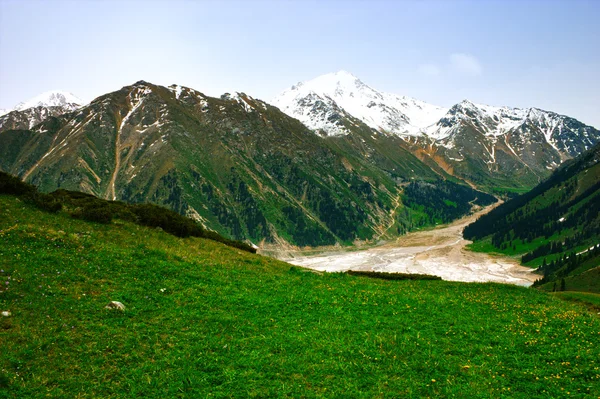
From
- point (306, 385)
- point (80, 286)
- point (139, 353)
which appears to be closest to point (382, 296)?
point (306, 385)

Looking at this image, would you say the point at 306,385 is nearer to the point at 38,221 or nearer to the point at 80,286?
the point at 80,286

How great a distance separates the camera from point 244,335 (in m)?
16.9

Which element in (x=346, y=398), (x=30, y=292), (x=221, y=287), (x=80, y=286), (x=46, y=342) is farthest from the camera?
(x=221, y=287)

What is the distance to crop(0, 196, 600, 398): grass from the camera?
13.0 m

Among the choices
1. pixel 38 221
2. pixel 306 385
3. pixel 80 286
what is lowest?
pixel 306 385

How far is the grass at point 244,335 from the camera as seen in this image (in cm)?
1303

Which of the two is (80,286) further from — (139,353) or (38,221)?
(38,221)

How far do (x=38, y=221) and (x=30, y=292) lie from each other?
38.4ft

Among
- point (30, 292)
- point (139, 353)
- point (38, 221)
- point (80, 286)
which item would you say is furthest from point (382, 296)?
point (38, 221)

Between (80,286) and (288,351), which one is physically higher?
(80,286)

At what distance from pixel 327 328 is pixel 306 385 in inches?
192

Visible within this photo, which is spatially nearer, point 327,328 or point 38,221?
point 327,328

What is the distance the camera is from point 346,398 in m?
12.6

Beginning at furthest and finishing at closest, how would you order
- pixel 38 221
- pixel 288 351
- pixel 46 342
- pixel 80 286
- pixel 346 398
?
1. pixel 38 221
2. pixel 80 286
3. pixel 288 351
4. pixel 46 342
5. pixel 346 398
